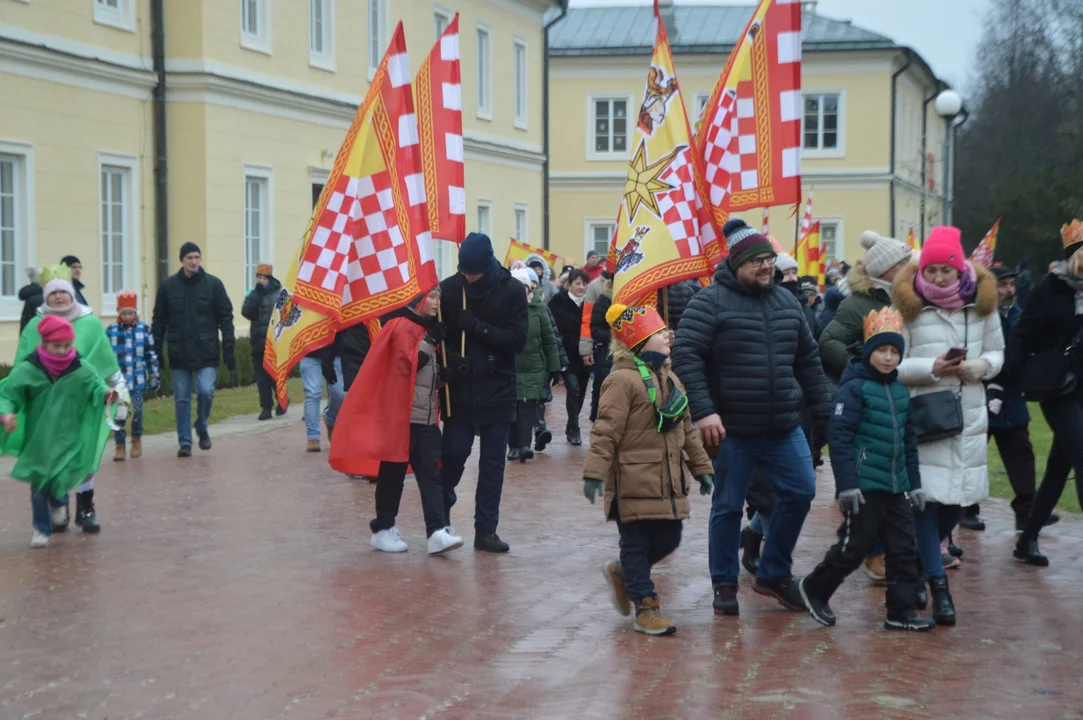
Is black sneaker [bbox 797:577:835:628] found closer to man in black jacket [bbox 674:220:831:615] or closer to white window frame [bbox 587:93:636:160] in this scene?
man in black jacket [bbox 674:220:831:615]

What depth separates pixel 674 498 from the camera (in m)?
7.15

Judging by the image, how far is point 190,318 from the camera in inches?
580

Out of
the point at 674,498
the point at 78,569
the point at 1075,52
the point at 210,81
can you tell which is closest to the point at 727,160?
the point at 674,498

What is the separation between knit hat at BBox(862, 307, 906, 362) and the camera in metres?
7.20

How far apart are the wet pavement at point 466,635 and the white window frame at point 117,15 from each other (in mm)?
13162

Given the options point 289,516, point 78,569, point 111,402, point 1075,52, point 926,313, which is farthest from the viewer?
point 1075,52

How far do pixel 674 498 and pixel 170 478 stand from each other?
7.08m

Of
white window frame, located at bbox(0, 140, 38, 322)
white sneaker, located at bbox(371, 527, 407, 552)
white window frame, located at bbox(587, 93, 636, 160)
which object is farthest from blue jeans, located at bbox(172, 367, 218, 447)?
white window frame, located at bbox(587, 93, 636, 160)

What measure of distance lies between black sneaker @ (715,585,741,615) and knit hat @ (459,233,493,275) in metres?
2.64

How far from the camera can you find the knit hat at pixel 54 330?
9719 mm

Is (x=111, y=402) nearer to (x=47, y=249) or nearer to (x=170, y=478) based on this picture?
(x=170, y=478)

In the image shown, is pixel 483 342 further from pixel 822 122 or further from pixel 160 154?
pixel 822 122

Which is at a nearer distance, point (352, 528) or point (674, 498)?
point (674, 498)

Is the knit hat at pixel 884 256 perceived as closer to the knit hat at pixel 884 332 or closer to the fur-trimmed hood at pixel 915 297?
the fur-trimmed hood at pixel 915 297
